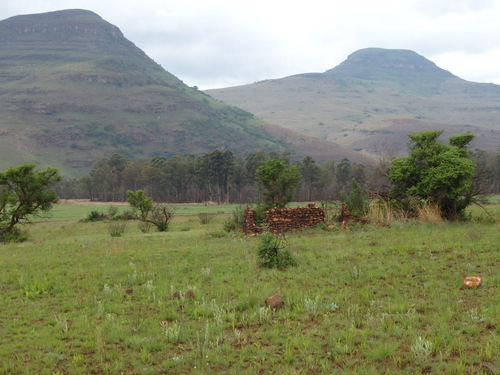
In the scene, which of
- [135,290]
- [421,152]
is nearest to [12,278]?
[135,290]

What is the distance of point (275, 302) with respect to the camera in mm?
7812

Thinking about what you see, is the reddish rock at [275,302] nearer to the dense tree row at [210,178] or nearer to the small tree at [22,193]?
the small tree at [22,193]

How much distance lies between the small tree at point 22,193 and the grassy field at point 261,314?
15.6 meters

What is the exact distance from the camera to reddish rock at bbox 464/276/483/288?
819 cm

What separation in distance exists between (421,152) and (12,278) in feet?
59.3

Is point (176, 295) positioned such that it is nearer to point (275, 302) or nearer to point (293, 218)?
point (275, 302)

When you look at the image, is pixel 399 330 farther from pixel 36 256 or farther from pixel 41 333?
pixel 36 256

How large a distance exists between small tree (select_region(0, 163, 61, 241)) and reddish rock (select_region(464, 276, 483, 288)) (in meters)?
26.9

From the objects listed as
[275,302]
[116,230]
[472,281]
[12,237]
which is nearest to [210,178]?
[116,230]

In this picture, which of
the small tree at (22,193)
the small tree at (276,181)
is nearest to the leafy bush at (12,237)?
the small tree at (22,193)

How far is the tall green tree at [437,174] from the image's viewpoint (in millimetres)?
17969

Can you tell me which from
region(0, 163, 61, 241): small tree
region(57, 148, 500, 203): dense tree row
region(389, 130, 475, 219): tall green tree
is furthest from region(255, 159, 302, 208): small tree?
region(57, 148, 500, 203): dense tree row

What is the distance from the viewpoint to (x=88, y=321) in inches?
291

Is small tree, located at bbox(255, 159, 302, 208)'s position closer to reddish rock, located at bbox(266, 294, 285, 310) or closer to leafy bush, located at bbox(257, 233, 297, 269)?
leafy bush, located at bbox(257, 233, 297, 269)
